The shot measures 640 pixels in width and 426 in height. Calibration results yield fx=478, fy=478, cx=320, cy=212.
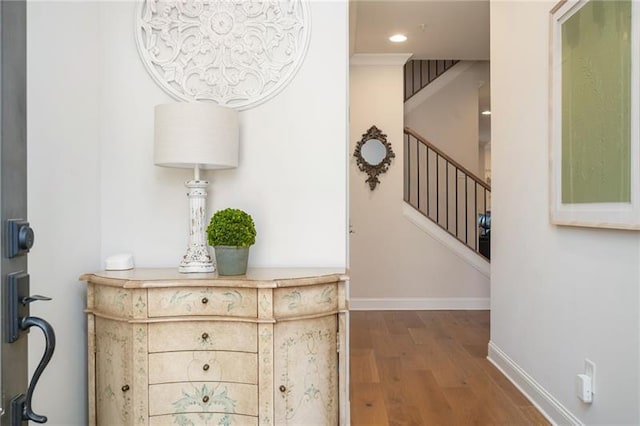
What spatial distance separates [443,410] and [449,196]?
168 inches

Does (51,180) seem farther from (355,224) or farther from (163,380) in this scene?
(355,224)

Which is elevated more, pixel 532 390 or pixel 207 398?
pixel 207 398

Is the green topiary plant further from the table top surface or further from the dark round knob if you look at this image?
the dark round knob

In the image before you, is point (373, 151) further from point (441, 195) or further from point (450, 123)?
point (450, 123)

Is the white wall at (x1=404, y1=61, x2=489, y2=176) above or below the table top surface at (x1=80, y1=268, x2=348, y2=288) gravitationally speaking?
above

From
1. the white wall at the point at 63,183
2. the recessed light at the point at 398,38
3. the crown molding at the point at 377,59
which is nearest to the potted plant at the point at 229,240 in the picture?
the white wall at the point at 63,183

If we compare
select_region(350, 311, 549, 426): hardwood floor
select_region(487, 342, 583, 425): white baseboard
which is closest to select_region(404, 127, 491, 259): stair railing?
select_region(350, 311, 549, 426): hardwood floor

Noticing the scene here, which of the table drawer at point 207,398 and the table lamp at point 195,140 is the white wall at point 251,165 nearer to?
the table lamp at point 195,140

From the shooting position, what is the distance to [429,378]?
310cm

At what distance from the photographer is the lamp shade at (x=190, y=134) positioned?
177 centimetres

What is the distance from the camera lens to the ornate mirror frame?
17.3ft

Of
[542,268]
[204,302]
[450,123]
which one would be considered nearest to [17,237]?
[204,302]

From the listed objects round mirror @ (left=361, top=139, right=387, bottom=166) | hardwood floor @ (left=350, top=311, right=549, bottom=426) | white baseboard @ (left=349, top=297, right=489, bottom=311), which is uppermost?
round mirror @ (left=361, top=139, right=387, bottom=166)

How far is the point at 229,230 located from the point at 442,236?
3896mm
